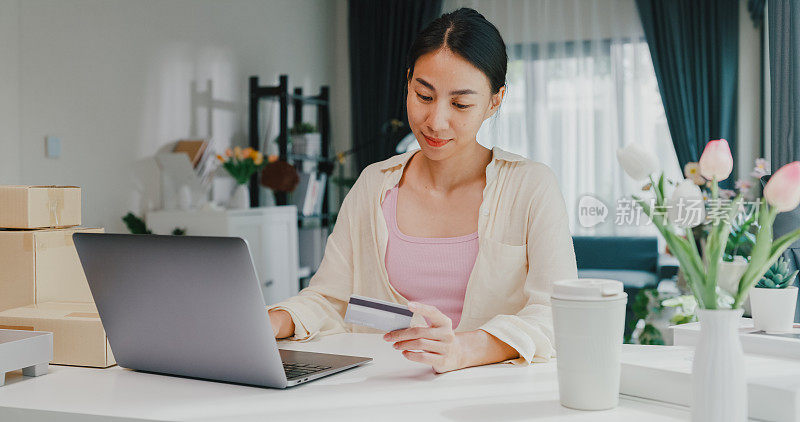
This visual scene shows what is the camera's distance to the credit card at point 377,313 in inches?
40.3

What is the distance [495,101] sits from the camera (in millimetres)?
1584

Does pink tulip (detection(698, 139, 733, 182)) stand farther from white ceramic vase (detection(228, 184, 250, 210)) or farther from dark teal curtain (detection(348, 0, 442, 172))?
dark teal curtain (detection(348, 0, 442, 172))

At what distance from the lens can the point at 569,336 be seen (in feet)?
2.89

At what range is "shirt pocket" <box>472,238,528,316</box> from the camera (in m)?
1.46

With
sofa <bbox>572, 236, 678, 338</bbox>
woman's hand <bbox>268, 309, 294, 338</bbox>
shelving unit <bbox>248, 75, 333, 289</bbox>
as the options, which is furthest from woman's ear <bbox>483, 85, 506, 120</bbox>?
sofa <bbox>572, 236, 678, 338</bbox>

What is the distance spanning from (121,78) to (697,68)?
151 inches

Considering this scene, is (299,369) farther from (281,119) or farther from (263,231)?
(281,119)

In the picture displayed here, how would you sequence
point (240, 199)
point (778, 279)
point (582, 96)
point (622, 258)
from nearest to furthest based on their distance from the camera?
point (778, 279), point (240, 199), point (622, 258), point (582, 96)

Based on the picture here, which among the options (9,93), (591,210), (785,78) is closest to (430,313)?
(591,210)

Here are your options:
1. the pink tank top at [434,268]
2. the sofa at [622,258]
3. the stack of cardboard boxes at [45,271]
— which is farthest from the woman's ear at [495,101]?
the sofa at [622,258]

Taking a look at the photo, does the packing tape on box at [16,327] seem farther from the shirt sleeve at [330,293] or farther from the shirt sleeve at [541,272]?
the shirt sleeve at [541,272]

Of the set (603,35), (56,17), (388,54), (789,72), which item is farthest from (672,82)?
(56,17)

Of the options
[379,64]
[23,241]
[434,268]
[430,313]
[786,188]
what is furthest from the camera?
[379,64]

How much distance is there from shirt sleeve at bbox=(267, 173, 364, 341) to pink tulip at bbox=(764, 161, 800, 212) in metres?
0.85
